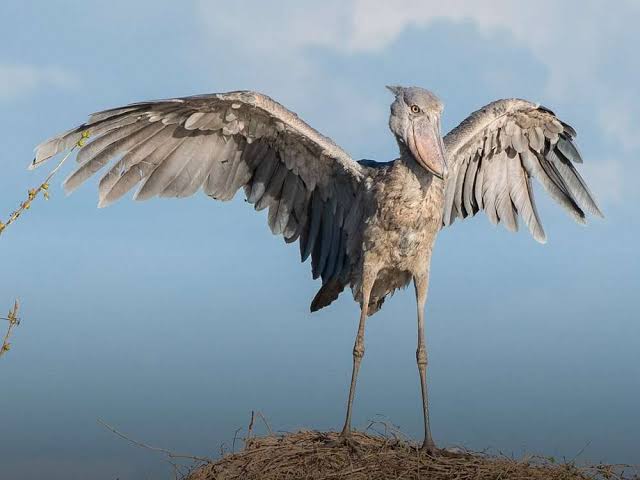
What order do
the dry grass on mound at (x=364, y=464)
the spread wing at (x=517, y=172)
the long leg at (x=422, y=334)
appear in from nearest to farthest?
the dry grass on mound at (x=364, y=464), the long leg at (x=422, y=334), the spread wing at (x=517, y=172)

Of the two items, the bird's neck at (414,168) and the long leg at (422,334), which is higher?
the bird's neck at (414,168)

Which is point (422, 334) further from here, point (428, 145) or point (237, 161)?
point (237, 161)

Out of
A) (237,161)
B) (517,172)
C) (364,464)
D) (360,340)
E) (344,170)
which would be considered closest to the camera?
(364,464)

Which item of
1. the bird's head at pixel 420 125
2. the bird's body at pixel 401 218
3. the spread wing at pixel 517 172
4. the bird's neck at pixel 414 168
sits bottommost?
the bird's body at pixel 401 218

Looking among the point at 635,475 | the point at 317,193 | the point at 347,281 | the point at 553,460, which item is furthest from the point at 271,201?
the point at 635,475

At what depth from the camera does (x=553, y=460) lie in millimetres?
6637

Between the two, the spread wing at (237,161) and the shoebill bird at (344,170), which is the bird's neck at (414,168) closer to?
the shoebill bird at (344,170)

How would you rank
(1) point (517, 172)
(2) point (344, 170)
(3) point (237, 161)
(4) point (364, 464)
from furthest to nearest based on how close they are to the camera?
1. (1) point (517, 172)
2. (3) point (237, 161)
3. (2) point (344, 170)
4. (4) point (364, 464)

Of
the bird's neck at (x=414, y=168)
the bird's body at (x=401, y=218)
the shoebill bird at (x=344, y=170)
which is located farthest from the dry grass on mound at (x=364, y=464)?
the bird's neck at (x=414, y=168)

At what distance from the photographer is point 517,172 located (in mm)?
8398

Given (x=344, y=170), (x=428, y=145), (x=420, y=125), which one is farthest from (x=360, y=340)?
(x=420, y=125)

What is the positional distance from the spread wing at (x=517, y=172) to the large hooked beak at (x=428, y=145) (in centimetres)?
110

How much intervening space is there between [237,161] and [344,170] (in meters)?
1.00

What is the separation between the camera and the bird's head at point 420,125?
21.7 feet
